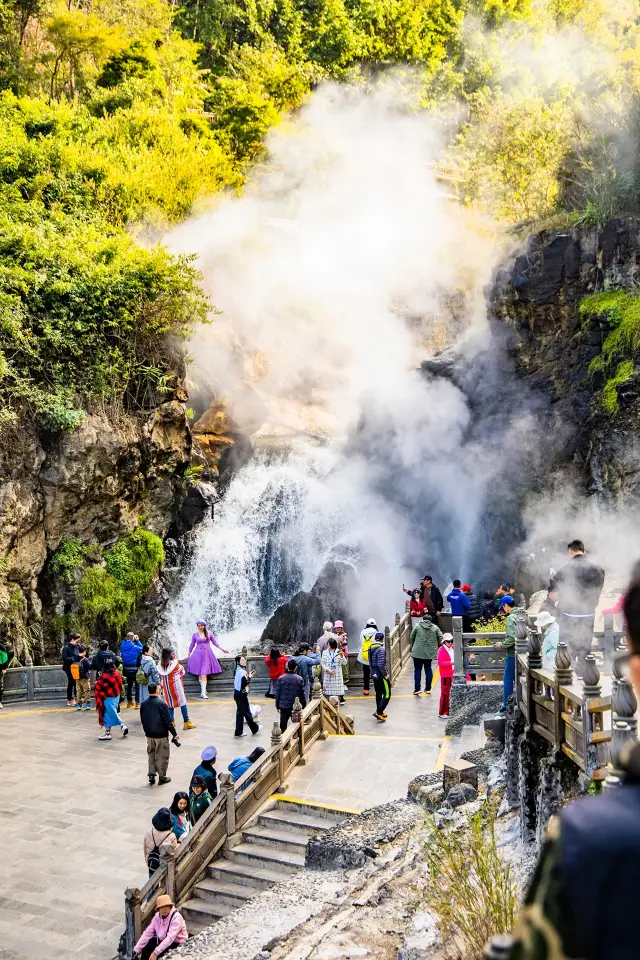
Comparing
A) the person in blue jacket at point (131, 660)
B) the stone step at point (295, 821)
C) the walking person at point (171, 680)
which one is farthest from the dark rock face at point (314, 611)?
the stone step at point (295, 821)

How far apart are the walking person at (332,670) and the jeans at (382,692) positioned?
69cm

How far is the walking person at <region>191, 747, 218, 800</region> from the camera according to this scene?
419 inches

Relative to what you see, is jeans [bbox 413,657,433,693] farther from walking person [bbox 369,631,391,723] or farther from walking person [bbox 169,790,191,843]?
walking person [bbox 169,790,191,843]

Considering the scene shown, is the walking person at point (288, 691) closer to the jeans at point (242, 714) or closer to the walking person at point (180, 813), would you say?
the jeans at point (242, 714)

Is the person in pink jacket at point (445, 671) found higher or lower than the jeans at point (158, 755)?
higher

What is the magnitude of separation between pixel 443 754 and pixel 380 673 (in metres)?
2.16

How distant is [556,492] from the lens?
80.2 ft

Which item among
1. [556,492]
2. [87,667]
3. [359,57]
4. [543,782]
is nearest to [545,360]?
[556,492]

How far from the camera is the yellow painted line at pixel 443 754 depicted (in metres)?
12.1

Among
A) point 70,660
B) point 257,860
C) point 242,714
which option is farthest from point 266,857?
point 70,660

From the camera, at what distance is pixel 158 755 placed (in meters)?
12.3

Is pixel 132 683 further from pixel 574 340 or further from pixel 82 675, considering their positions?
pixel 574 340

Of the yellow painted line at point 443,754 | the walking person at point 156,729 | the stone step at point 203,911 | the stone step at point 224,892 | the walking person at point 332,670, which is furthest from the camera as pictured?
the walking person at point 332,670

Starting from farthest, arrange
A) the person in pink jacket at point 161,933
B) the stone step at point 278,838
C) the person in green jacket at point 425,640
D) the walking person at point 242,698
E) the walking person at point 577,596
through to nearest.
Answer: the person in green jacket at point 425,640 < the walking person at point 242,698 < the stone step at point 278,838 < the walking person at point 577,596 < the person in pink jacket at point 161,933
